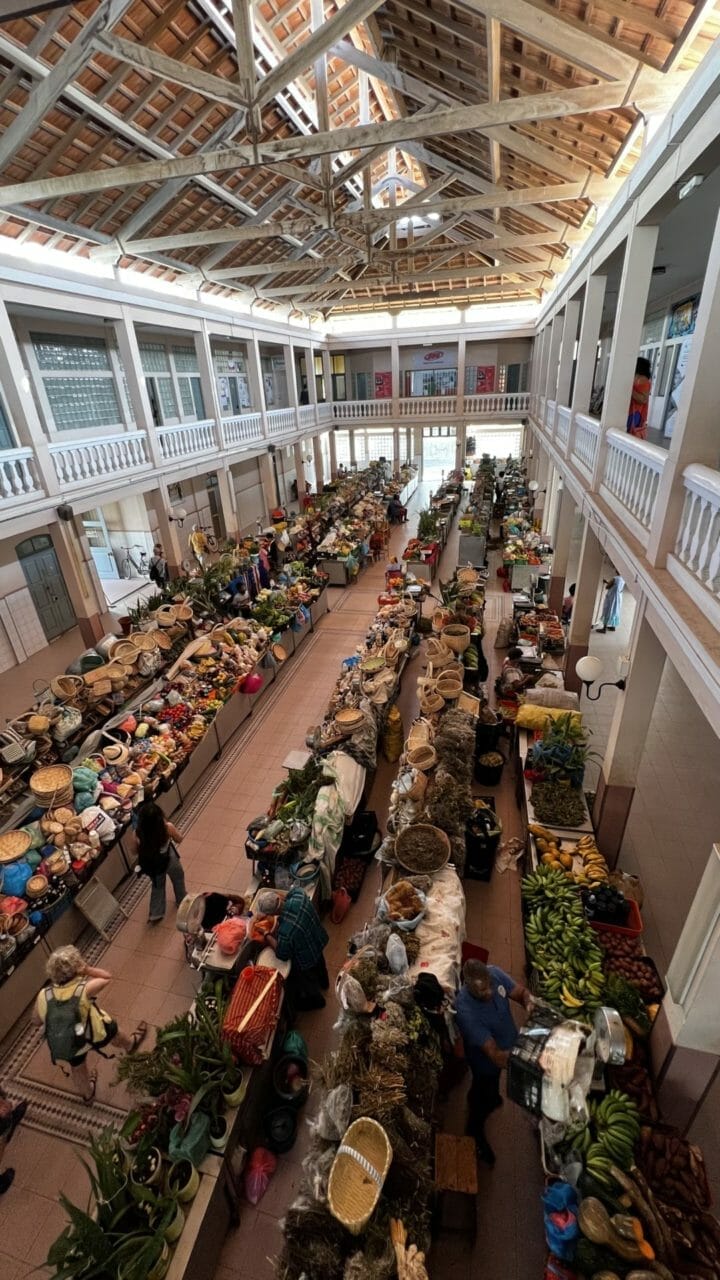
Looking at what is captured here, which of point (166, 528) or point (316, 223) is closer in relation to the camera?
point (316, 223)

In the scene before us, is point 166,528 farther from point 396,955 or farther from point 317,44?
point 396,955

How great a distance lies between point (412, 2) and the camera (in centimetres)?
747

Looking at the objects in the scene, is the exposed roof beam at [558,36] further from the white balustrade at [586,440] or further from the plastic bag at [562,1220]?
the plastic bag at [562,1220]

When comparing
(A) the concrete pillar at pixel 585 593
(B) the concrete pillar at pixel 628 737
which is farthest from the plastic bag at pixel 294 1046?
(A) the concrete pillar at pixel 585 593

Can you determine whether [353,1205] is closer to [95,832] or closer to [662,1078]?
[662,1078]

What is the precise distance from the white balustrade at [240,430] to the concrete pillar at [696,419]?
14.4 meters

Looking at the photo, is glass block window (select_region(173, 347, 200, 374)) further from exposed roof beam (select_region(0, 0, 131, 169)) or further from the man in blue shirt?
the man in blue shirt

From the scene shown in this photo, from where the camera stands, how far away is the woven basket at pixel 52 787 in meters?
6.40

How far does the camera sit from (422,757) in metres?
6.62

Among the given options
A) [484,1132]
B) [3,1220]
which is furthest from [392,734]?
[3,1220]

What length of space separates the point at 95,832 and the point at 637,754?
20.3 feet

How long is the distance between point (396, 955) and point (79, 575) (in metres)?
9.69

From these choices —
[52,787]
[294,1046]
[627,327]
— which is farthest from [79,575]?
[627,327]

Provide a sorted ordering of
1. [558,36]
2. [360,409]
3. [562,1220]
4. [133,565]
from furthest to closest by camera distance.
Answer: [360,409] → [133,565] → [558,36] → [562,1220]
